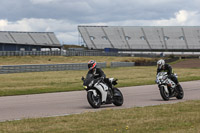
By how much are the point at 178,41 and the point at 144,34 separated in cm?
1074

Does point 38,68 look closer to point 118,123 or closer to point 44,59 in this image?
point 44,59

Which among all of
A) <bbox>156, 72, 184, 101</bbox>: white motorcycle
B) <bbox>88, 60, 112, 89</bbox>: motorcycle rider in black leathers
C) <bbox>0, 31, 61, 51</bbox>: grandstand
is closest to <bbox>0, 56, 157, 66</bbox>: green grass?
<bbox>0, 31, 61, 51</bbox>: grandstand

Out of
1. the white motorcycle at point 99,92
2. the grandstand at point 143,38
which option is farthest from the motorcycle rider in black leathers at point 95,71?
the grandstand at point 143,38

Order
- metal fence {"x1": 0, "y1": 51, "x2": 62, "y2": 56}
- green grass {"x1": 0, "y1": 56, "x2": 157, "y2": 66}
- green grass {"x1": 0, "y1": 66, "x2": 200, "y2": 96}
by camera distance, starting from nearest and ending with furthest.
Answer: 1. green grass {"x1": 0, "y1": 66, "x2": 200, "y2": 96}
2. green grass {"x1": 0, "y1": 56, "x2": 157, "y2": 66}
3. metal fence {"x1": 0, "y1": 51, "x2": 62, "y2": 56}

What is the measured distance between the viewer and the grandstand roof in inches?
4025

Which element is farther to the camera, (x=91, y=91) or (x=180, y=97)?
(x=180, y=97)

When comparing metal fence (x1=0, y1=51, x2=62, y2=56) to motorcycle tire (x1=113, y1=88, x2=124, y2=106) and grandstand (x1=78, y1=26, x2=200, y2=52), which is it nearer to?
grandstand (x1=78, y1=26, x2=200, y2=52)

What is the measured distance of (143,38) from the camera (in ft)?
379

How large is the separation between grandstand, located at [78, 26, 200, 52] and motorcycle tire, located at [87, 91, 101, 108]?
9747cm

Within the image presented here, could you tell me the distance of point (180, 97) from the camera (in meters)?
16.7

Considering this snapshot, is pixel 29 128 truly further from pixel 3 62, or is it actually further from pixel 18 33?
pixel 18 33

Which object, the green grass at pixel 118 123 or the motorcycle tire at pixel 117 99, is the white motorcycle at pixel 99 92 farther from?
the green grass at pixel 118 123

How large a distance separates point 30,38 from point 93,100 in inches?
3906

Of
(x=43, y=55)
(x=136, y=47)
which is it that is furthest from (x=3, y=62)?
(x=136, y=47)
